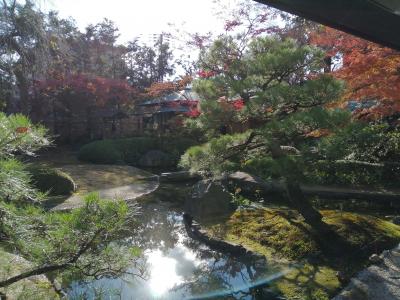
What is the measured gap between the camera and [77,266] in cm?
177

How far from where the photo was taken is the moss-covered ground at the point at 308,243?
3803 mm

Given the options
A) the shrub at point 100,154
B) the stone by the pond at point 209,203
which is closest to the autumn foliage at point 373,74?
the stone by the pond at point 209,203

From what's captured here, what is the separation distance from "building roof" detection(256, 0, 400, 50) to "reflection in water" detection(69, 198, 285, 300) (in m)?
2.35

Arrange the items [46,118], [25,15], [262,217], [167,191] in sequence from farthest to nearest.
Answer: [46,118], [25,15], [167,191], [262,217]

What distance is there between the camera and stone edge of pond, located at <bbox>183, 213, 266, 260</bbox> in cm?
465

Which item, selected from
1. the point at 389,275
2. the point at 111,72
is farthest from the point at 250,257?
the point at 111,72

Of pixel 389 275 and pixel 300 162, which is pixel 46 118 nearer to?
pixel 300 162

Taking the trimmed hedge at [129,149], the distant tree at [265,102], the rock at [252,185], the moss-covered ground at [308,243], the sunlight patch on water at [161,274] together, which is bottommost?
the sunlight patch on water at [161,274]

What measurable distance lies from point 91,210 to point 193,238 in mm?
4270

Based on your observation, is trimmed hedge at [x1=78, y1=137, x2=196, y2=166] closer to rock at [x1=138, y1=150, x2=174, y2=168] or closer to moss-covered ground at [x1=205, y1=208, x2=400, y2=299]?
rock at [x1=138, y1=150, x2=174, y2=168]

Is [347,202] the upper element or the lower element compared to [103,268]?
lower

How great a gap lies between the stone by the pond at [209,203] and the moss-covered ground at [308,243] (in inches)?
22.5

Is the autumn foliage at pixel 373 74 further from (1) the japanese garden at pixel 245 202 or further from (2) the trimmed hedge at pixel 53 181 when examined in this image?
(2) the trimmed hedge at pixel 53 181

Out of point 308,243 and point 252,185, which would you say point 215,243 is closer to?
point 308,243
